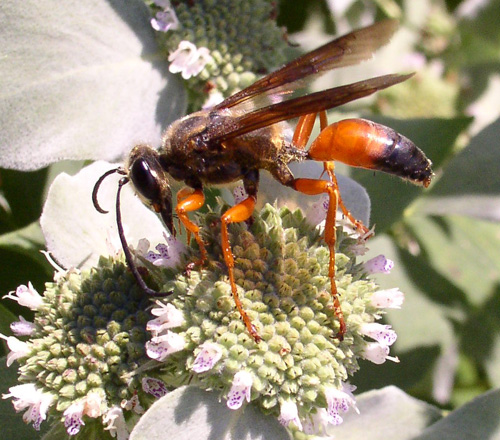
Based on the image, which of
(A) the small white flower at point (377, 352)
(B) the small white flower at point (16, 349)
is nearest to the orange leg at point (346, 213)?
(A) the small white flower at point (377, 352)

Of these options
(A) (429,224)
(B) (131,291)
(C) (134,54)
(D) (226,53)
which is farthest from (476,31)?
(B) (131,291)

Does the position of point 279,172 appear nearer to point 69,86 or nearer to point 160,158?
point 160,158

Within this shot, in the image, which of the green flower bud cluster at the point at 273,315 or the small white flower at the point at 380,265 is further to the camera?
the small white flower at the point at 380,265

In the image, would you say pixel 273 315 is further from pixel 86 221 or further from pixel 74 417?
pixel 86 221

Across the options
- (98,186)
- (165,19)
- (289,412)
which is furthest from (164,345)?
(165,19)

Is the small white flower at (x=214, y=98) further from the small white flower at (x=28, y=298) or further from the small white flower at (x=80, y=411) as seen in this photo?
the small white flower at (x=80, y=411)

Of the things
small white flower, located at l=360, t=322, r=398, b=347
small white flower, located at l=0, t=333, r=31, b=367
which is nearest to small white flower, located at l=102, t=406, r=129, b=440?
small white flower, located at l=0, t=333, r=31, b=367
